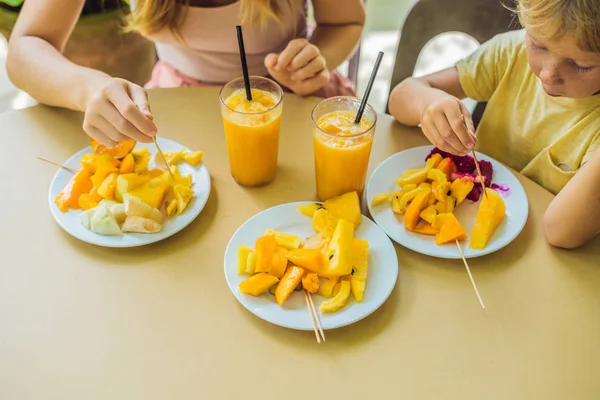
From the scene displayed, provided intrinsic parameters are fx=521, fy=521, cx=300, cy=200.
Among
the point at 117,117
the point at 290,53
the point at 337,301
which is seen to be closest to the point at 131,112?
the point at 117,117

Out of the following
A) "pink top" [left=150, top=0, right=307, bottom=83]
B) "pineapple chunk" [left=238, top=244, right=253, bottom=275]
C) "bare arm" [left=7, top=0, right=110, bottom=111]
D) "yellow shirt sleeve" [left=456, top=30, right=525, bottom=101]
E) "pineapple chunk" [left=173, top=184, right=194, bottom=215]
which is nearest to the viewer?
"pineapple chunk" [left=238, top=244, right=253, bottom=275]

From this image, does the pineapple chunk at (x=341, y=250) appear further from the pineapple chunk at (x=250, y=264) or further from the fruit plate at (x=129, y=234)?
the fruit plate at (x=129, y=234)

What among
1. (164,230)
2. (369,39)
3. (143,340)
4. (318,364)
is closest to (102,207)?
(164,230)

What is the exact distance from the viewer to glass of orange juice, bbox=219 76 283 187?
972mm

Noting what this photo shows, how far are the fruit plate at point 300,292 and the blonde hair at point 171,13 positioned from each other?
55 centimetres

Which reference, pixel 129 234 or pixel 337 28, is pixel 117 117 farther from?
pixel 337 28

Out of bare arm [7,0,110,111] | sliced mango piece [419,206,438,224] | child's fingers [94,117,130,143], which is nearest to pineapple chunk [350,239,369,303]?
sliced mango piece [419,206,438,224]

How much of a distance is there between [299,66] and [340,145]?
305 millimetres

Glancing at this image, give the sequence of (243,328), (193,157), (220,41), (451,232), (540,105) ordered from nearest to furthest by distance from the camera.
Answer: (243,328)
(451,232)
(193,157)
(540,105)
(220,41)

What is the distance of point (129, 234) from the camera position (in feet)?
3.10

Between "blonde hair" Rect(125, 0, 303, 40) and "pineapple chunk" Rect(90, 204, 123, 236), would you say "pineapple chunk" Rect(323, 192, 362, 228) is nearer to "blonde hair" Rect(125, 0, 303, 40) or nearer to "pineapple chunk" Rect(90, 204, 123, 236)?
"pineapple chunk" Rect(90, 204, 123, 236)

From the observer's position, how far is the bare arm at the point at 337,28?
4.39 feet

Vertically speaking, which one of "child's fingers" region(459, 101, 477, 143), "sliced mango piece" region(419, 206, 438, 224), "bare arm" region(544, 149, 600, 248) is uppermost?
"child's fingers" region(459, 101, 477, 143)

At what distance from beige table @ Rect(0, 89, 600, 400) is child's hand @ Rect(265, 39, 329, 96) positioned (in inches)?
12.3
